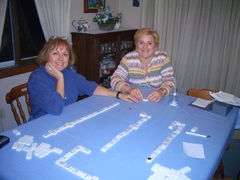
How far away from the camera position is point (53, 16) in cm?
265

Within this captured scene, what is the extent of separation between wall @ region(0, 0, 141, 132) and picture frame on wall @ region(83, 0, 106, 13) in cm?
6

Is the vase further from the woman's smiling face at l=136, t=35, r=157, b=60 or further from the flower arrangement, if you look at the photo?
the woman's smiling face at l=136, t=35, r=157, b=60

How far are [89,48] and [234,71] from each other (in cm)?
202

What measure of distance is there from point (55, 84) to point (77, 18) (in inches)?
69.2

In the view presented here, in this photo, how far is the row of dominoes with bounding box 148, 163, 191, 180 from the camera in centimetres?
99

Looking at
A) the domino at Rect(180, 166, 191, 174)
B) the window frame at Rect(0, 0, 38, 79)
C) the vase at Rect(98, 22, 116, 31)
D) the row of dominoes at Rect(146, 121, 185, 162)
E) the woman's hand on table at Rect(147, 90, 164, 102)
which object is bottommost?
the domino at Rect(180, 166, 191, 174)

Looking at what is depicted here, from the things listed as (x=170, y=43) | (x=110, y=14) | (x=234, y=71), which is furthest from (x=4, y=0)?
(x=234, y=71)

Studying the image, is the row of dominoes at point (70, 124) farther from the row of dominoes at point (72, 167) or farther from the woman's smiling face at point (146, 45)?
the woman's smiling face at point (146, 45)

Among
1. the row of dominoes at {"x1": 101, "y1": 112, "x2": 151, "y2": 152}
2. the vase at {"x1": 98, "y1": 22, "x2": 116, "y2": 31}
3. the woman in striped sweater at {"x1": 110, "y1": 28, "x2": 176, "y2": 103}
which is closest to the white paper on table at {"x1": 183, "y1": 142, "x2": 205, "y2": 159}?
the row of dominoes at {"x1": 101, "y1": 112, "x2": 151, "y2": 152}

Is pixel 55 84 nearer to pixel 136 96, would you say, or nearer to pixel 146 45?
pixel 136 96

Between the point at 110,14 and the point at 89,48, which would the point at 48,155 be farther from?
the point at 110,14

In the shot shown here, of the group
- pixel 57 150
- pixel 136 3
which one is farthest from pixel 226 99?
pixel 136 3

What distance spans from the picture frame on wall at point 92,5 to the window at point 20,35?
826mm

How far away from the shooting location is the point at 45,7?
8.45 feet
